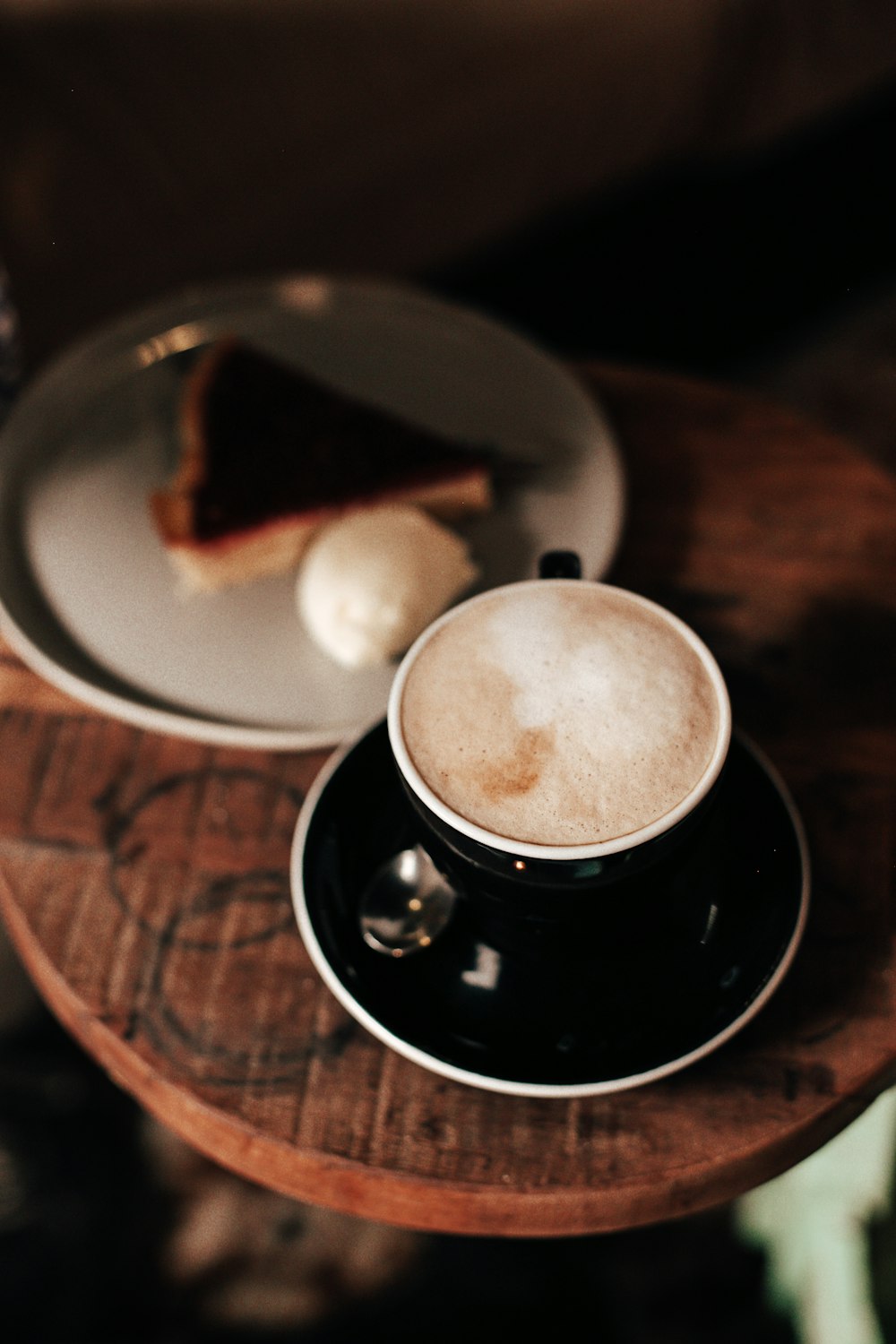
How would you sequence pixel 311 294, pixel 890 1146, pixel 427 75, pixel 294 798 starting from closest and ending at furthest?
pixel 294 798 → pixel 890 1146 → pixel 311 294 → pixel 427 75

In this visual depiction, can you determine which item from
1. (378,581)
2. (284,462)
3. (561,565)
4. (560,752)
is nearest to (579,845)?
(560,752)

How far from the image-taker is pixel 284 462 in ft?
2.69

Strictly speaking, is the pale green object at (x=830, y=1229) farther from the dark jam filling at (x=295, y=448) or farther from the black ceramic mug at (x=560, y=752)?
the dark jam filling at (x=295, y=448)

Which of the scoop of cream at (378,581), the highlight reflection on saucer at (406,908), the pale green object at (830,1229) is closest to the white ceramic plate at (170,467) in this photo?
the scoop of cream at (378,581)

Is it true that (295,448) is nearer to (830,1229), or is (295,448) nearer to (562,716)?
(562,716)

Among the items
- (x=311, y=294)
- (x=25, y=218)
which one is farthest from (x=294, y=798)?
(x=25, y=218)

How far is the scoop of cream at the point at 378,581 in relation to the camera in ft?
2.21

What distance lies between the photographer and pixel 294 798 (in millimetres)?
612

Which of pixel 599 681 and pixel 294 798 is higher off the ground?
pixel 599 681

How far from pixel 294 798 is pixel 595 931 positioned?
8.3 inches

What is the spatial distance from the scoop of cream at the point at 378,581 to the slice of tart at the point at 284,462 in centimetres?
6

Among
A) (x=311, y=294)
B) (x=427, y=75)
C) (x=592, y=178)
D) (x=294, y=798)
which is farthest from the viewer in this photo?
(x=592, y=178)

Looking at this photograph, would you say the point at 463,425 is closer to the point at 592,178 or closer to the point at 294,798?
Answer: the point at 294,798

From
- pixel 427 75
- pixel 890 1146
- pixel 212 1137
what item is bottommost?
pixel 890 1146
